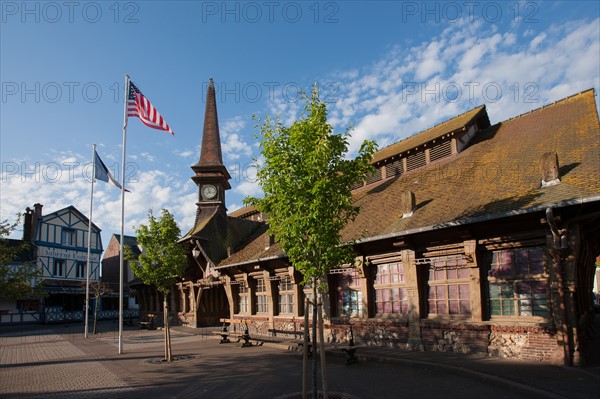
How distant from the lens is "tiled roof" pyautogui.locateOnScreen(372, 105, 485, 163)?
15.9 metres

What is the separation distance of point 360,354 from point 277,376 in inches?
116

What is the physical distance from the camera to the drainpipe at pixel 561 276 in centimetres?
904

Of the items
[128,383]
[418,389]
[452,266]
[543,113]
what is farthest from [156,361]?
[543,113]

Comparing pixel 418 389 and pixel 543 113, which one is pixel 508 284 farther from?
pixel 543 113

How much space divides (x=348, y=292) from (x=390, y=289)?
1.96 metres

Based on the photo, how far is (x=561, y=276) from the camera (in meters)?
9.38

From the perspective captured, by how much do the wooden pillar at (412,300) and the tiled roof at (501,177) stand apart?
3.52 feet

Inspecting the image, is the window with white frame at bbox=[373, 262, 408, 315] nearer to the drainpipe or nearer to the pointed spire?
the drainpipe

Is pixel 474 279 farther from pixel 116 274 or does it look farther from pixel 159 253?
pixel 116 274

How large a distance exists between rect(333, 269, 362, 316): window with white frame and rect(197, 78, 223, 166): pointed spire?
14.7 meters

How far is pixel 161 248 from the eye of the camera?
14.0 metres

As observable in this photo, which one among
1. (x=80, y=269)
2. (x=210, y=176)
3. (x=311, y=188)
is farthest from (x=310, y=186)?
(x=80, y=269)

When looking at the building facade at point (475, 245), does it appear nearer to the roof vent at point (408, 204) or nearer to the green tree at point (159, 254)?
the roof vent at point (408, 204)

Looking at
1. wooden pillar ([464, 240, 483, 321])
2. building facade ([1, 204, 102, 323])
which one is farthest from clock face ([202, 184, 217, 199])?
building facade ([1, 204, 102, 323])
